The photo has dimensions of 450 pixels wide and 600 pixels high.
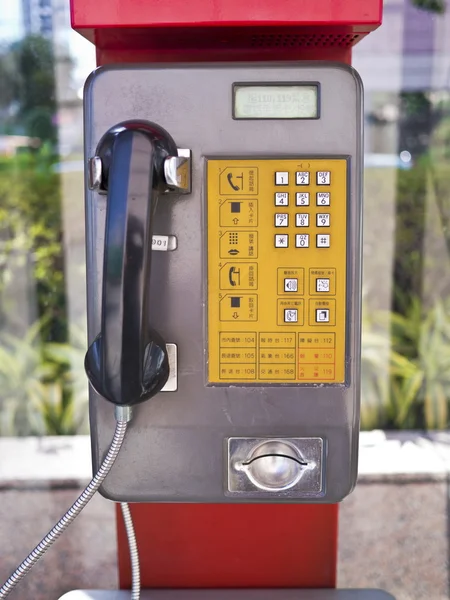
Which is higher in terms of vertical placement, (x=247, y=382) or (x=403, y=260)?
(x=403, y=260)

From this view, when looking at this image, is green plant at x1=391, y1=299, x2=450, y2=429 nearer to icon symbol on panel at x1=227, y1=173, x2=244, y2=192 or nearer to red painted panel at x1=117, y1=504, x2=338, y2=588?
red painted panel at x1=117, y1=504, x2=338, y2=588

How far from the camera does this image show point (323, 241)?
29.8 inches

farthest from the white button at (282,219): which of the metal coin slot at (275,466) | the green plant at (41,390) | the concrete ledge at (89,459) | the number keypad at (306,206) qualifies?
the green plant at (41,390)

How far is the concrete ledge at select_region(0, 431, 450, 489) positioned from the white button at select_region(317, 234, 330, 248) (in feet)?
6.03

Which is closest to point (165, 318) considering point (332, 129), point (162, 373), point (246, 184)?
point (162, 373)

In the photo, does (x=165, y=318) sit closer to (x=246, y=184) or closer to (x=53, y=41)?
(x=246, y=184)

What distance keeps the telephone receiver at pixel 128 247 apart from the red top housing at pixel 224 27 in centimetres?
11

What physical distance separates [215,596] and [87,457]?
1.67 metres

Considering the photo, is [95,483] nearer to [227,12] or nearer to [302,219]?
[302,219]

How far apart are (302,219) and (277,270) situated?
6cm

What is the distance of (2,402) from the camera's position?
2664 millimetres

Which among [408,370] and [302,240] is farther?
[408,370]

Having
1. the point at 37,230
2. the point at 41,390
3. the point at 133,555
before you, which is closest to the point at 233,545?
the point at 133,555

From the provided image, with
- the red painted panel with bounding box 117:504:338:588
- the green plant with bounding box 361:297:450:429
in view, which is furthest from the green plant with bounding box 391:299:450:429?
the red painted panel with bounding box 117:504:338:588
